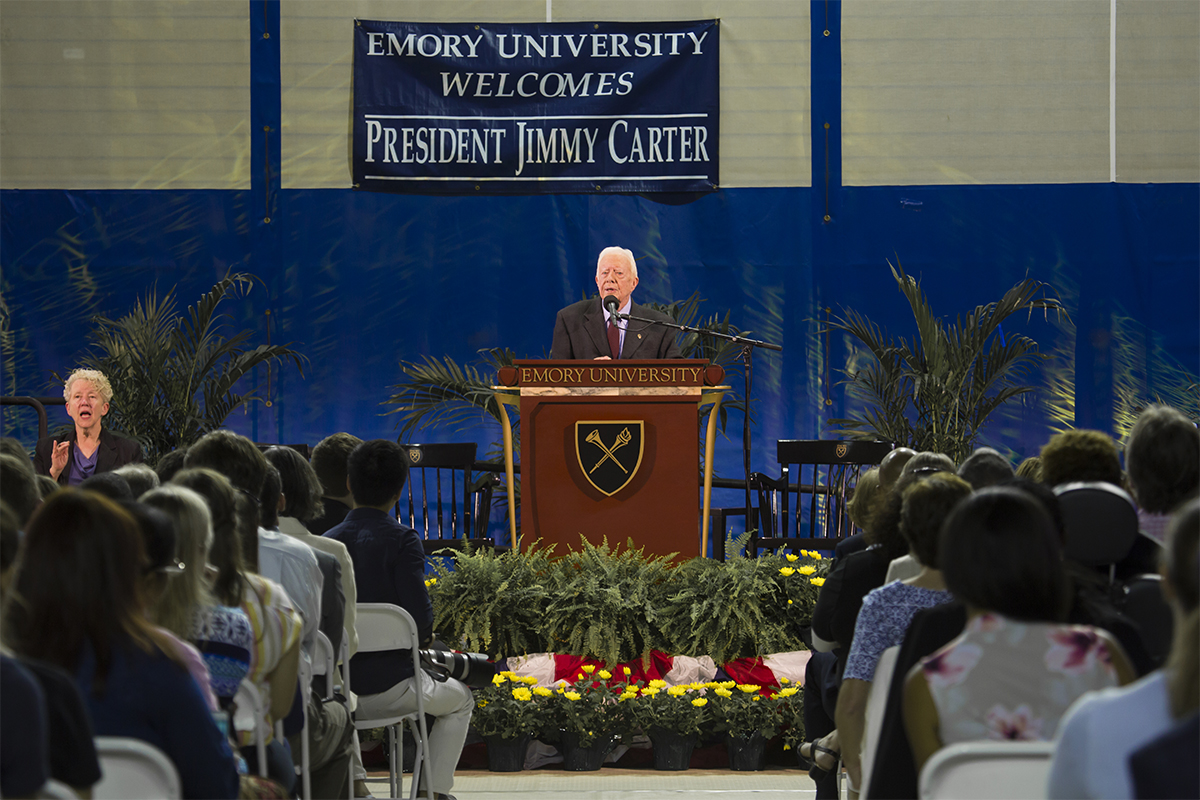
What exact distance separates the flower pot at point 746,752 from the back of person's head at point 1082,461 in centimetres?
176

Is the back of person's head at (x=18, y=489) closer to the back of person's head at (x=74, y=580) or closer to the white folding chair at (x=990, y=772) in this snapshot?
the back of person's head at (x=74, y=580)

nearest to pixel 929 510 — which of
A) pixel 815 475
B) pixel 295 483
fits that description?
pixel 295 483

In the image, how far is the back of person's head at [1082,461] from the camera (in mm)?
2660

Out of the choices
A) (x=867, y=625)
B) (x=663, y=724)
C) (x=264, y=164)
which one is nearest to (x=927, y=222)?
(x=264, y=164)

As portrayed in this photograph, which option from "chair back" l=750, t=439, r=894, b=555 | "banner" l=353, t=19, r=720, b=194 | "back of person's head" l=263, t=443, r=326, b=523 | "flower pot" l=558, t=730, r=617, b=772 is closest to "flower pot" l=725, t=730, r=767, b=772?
"flower pot" l=558, t=730, r=617, b=772

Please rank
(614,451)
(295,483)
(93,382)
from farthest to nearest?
(93,382) < (614,451) < (295,483)

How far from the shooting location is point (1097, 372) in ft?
26.3

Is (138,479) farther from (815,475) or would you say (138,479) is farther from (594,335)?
(815,475)

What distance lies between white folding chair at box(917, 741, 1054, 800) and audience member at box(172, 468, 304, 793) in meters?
1.22

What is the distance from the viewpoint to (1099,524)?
2252mm

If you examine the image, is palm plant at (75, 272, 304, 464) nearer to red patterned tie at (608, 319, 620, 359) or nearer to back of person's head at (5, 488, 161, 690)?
red patterned tie at (608, 319, 620, 359)

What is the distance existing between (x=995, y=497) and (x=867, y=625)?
702 millimetres

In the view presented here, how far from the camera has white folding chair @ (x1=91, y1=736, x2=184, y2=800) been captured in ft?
5.31

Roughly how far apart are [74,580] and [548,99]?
6.91 metres
